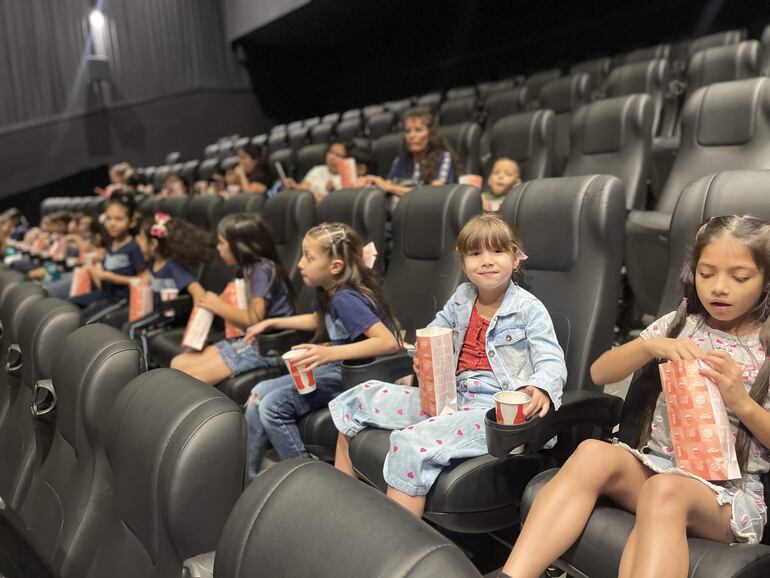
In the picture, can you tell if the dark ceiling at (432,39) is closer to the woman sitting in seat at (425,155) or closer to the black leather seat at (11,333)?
the woman sitting in seat at (425,155)

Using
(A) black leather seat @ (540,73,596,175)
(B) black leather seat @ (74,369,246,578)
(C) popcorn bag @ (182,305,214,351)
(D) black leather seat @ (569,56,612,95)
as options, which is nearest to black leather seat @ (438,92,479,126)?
(A) black leather seat @ (540,73,596,175)

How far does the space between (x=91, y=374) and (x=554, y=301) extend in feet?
3.28

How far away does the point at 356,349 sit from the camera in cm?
164

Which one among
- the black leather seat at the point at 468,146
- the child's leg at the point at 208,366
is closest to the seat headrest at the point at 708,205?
the child's leg at the point at 208,366

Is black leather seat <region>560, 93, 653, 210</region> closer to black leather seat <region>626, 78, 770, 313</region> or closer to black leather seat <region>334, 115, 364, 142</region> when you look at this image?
black leather seat <region>626, 78, 770, 313</region>

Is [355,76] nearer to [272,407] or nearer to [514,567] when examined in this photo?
[272,407]

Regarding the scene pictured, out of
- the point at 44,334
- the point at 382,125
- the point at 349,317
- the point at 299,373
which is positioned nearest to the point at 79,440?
the point at 44,334

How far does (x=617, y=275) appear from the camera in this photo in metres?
1.46

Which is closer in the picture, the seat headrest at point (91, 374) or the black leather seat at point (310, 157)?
the seat headrest at point (91, 374)

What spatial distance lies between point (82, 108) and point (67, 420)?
314 inches

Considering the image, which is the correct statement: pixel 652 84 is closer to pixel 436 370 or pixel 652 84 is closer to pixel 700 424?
pixel 436 370

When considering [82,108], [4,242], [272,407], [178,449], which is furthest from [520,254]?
[82,108]

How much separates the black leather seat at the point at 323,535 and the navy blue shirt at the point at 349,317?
107 centimetres

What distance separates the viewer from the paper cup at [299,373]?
1.56 meters
